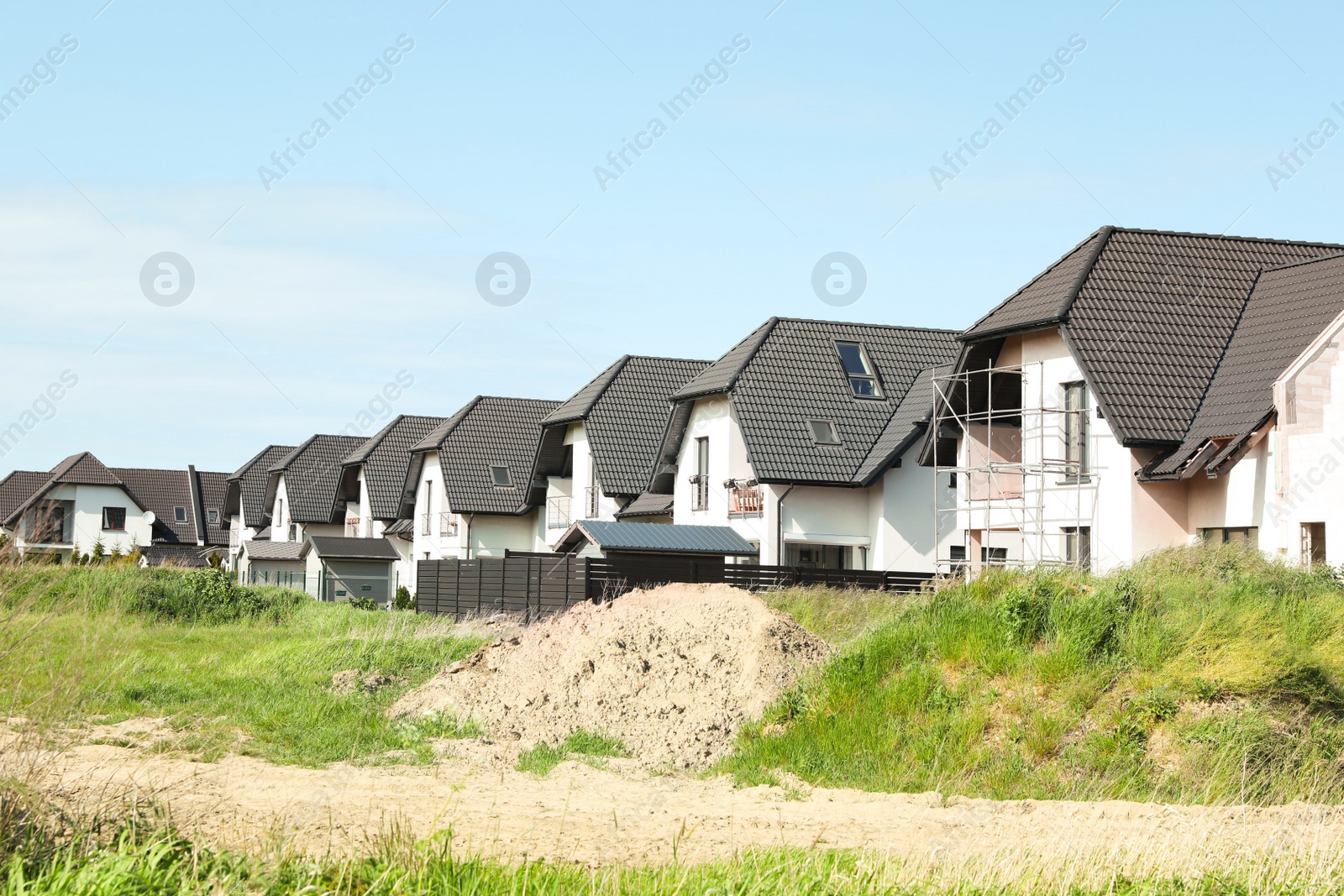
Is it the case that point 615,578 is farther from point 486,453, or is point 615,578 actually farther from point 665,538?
point 486,453

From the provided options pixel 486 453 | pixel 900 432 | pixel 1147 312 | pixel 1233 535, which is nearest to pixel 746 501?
pixel 900 432

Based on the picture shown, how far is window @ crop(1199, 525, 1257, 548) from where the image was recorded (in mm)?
20781

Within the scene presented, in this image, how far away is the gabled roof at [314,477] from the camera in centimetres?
5844

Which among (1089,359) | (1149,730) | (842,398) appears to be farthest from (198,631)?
(1149,730)

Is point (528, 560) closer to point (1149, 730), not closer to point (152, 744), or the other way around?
point (152, 744)

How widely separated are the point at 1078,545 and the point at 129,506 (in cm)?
5539

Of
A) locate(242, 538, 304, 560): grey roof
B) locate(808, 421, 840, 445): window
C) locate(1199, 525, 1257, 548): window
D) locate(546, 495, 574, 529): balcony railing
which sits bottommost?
locate(242, 538, 304, 560): grey roof

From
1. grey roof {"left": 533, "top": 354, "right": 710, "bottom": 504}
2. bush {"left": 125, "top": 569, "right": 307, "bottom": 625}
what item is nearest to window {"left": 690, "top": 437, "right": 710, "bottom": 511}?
grey roof {"left": 533, "top": 354, "right": 710, "bottom": 504}

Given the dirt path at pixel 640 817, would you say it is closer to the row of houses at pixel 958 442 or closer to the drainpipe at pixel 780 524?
the row of houses at pixel 958 442

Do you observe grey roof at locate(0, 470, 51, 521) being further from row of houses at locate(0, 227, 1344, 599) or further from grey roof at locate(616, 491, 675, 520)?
grey roof at locate(616, 491, 675, 520)

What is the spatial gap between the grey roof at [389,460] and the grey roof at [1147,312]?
31.4 meters

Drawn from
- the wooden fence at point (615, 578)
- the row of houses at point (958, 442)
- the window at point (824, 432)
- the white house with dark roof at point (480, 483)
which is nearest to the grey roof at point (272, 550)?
the row of houses at point (958, 442)

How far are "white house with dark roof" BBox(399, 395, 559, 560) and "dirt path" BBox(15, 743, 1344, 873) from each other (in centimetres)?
3049

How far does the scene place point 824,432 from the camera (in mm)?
31641
